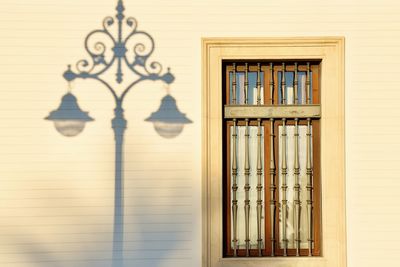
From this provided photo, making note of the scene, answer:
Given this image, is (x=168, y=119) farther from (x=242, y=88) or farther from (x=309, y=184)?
(x=309, y=184)

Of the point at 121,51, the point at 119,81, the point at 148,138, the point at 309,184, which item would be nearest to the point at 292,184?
the point at 309,184

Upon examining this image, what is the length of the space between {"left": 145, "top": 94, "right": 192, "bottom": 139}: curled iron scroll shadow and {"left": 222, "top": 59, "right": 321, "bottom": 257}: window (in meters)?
0.64

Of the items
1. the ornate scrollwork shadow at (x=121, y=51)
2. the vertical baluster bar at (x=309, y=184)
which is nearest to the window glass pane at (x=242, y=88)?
the vertical baluster bar at (x=309, y=184)

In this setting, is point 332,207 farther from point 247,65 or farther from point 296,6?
point 296,6

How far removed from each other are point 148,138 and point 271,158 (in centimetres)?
169

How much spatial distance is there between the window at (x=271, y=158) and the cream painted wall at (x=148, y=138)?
476mm

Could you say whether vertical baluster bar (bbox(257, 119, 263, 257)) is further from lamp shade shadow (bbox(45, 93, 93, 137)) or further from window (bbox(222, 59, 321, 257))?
lamp shade shadow (bbox(45, 93, 93, 137))

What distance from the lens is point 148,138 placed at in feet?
23.8

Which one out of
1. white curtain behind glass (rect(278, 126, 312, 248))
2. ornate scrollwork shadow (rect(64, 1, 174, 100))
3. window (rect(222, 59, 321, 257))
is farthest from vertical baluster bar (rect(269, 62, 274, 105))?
ornate scrollwork shadow (rect(64, 1, 174, 100))

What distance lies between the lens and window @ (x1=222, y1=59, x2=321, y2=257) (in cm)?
746

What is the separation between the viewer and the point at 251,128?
24.8ft

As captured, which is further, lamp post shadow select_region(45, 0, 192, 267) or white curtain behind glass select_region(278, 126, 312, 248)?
white curtain behind glass select_region(278, 126, 312, 248)
